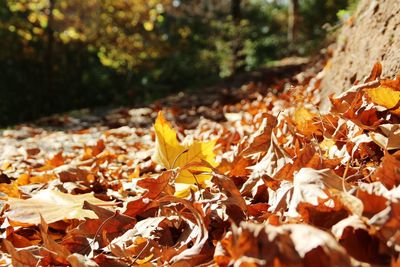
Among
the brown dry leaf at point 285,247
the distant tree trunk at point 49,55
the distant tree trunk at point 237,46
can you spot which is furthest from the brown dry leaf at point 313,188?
the distant tree trunk at point 237,46

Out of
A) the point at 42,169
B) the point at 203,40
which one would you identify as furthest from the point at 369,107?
the point at 203,40

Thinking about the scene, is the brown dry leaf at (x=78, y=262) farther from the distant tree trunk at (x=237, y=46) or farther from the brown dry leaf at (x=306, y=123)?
the distant tree trunk at (x=237, y=46)

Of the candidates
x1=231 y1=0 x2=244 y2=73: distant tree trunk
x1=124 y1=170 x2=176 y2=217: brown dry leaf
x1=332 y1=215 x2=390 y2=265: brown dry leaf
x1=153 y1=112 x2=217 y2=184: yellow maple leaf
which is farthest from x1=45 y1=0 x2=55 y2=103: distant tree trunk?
x1=332 y1=215 x2=390 y2=265: brown dry leaf

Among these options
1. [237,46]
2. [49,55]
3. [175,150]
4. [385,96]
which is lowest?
[237,46]

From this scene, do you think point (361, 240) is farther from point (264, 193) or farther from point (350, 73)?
point (350, 73)

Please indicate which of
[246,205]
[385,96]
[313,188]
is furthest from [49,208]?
[385,96]

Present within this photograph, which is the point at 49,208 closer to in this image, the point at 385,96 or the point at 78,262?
the point at 78,262
